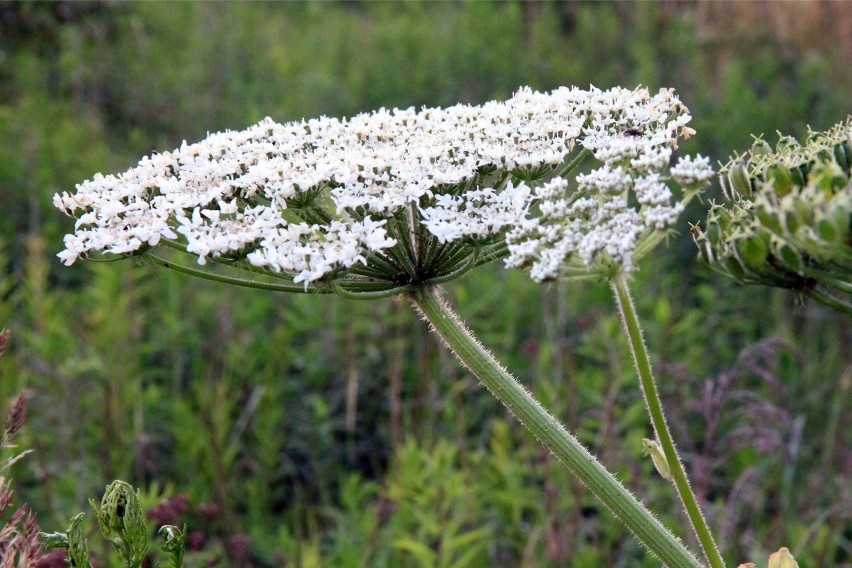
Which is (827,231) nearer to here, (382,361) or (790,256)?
(790,256)

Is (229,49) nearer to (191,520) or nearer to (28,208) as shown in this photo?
(28,208)

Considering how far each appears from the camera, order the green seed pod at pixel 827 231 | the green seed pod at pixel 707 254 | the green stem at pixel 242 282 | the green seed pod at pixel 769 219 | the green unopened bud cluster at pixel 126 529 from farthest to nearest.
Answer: the green stem at pixel 242 282
the green seed pod at pixel 707 254
the green unopened bud cluster at pixel 126 529
the green seed pod at pixel 769 219
the green seed pod at pixel 827 231

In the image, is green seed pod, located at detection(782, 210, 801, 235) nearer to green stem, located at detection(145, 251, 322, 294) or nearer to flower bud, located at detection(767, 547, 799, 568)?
flower bud, located at detection(767, 547, 799, 568)

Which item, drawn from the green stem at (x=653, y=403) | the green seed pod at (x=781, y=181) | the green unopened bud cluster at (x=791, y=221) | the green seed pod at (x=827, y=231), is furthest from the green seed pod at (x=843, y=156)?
the green stem at (x=653, y=403)

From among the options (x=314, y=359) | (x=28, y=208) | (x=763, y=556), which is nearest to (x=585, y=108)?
(x=763, y=556)

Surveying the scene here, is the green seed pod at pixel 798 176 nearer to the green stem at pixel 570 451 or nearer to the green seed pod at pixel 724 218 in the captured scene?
the green seed pod at pixel 724 218

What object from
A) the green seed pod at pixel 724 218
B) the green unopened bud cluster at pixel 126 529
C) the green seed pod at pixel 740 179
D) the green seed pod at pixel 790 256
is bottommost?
the green unopened bud cluster at pixel 126 529

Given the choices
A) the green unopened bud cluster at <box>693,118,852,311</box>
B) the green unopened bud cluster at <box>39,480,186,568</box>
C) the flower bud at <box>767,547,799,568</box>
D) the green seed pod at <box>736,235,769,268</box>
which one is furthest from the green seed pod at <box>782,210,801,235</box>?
the green unopened bud cluster at <box>39,480,186,568</box>
